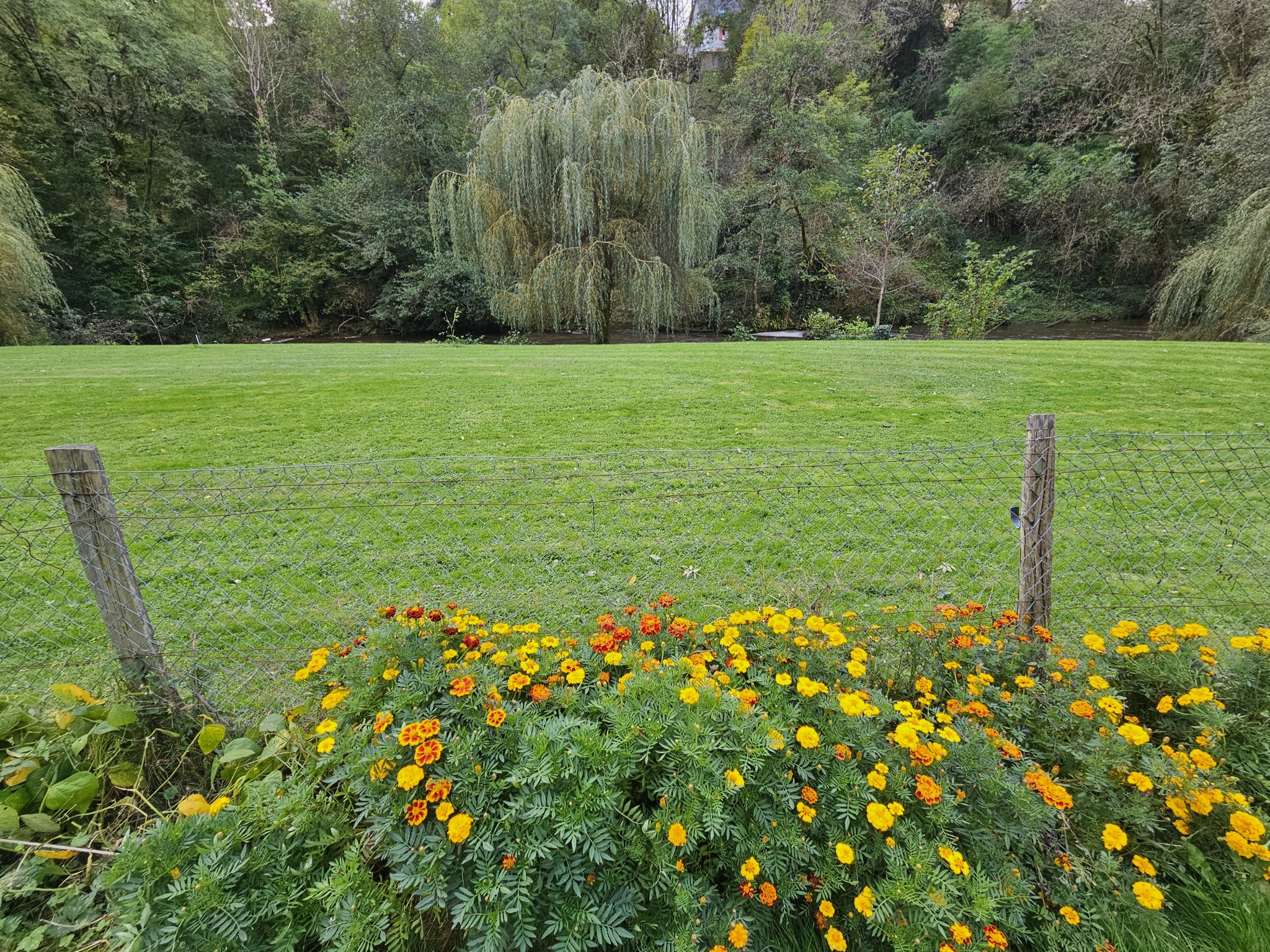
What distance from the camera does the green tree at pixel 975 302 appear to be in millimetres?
12734

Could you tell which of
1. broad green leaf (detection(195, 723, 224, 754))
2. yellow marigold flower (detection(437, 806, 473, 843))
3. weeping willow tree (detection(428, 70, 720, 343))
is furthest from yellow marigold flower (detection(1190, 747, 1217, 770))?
weeping willow tree (detection(428, 70, 720, 343))

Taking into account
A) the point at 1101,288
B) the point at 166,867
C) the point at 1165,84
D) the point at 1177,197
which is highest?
the point at 1165,84

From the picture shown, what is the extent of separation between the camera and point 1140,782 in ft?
4.21

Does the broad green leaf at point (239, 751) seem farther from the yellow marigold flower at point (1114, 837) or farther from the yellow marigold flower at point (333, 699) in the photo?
the yellow marigold flower at point (1114, 837)

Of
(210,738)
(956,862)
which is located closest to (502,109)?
(210,738)

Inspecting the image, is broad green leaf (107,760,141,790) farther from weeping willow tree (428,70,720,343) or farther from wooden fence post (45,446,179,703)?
weeping willow tree (428,70,720,343)

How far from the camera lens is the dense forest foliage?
14102 mm

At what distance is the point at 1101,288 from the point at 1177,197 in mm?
3763

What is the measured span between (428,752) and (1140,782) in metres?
1.63

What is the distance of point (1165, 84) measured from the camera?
13797 millimetres

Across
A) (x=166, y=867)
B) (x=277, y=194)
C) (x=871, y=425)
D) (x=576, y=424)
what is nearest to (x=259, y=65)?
(x=277, y=194)

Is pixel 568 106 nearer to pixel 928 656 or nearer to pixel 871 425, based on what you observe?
pixel 871 425

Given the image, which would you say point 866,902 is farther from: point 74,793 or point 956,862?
point 74,793

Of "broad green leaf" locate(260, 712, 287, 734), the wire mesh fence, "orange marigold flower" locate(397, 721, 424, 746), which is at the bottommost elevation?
the wire mesh fence
